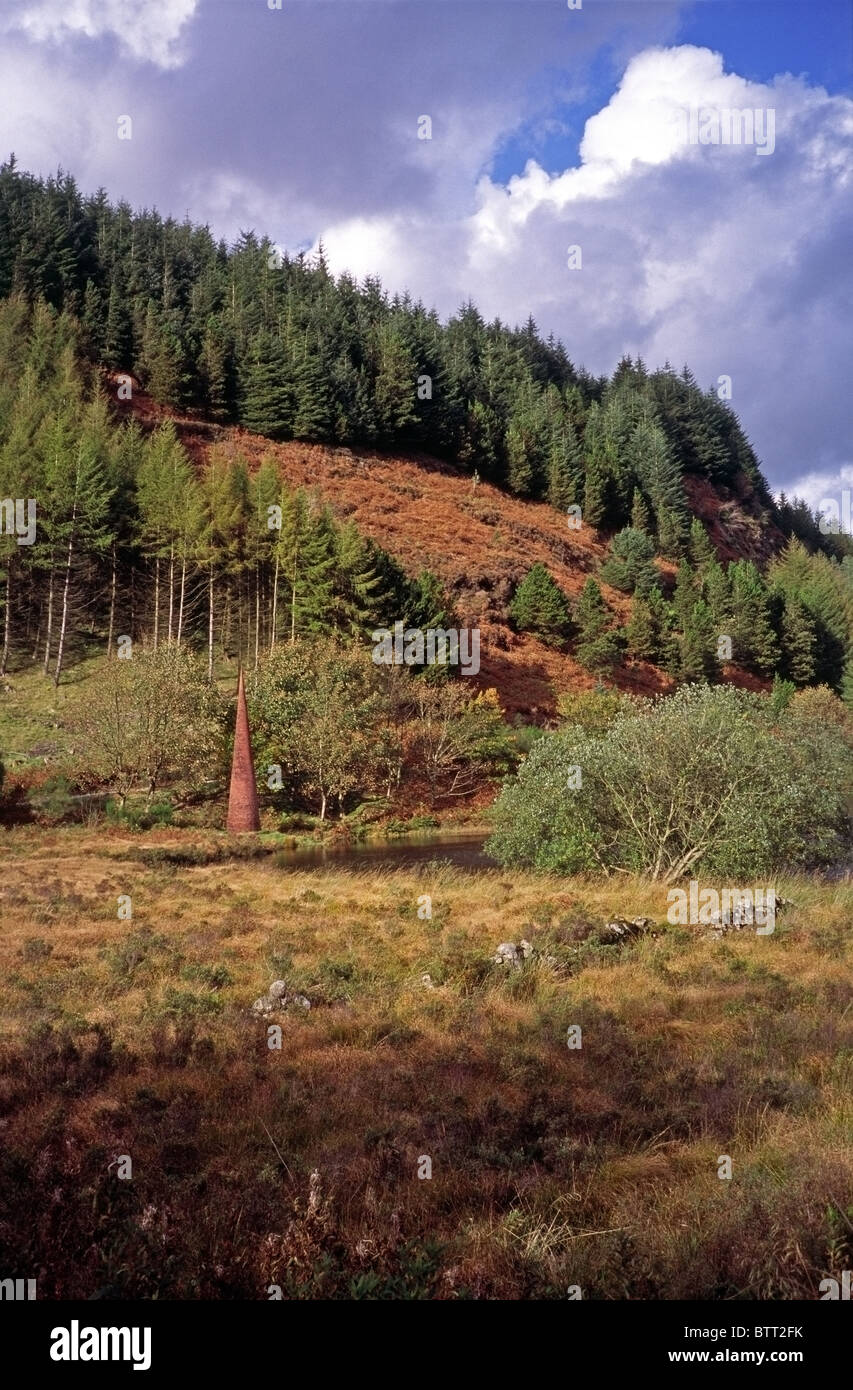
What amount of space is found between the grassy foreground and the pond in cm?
1920

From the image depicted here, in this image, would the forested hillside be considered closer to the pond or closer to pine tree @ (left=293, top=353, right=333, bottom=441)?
pine tree @ (left=293, top=353, right=333, bottom=441)

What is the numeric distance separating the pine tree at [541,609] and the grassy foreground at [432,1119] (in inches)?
2380

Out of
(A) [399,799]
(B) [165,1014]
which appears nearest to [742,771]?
(B) [165,1014]

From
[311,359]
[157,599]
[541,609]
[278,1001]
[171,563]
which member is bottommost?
[278,1001]

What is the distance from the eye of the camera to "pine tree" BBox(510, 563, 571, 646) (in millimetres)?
75750

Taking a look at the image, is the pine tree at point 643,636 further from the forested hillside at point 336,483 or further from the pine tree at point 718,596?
the pine tree at point 718,596

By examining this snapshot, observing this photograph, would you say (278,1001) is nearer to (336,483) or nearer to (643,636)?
(643,636)

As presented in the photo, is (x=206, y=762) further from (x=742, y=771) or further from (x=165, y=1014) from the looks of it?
(x=165, y=1014)

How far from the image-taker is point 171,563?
62.5m

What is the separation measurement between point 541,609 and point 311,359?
4520cm

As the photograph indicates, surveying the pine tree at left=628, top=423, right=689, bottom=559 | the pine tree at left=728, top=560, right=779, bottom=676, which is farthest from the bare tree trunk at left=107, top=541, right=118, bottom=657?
the pine tree at left=628, top=423, right=689, bottom=559

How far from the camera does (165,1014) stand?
11.1 metres

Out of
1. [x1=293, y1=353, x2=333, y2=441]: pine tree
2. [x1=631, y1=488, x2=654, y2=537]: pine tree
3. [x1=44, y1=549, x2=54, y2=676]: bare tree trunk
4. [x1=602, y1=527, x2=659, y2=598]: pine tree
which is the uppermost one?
[x1=293, y1=353, x2=333, y2=441]: pine tree

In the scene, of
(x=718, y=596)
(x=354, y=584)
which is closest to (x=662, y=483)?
(x=718, y=596)
